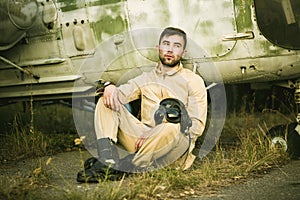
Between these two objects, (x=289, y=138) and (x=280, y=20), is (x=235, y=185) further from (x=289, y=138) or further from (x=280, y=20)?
(x=280, y=20)

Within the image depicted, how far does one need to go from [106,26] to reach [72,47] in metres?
0.57

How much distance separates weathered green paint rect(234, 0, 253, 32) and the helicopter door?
0.06 m

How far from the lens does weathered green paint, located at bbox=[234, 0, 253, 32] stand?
6.11m

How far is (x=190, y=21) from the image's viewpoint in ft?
20.6

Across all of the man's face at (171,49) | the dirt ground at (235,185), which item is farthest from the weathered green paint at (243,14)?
the dirt ground at (235,185)

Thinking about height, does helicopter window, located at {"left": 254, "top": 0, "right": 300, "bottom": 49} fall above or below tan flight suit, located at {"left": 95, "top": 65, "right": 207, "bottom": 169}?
above

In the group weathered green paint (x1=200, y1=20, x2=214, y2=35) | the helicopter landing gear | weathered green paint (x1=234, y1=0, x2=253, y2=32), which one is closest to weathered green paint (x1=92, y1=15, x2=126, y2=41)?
weathered green paint (x1=200, y1=20, x2=214, y2=35)

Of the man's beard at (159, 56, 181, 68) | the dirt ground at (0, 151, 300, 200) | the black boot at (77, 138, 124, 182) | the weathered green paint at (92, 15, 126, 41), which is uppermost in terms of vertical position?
the weathered green paint at (92, 15, 126, 41)

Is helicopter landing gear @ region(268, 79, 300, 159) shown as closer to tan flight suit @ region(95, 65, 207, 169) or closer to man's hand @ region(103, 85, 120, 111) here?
tan flight suit @ region(95, 65, 207, 169)

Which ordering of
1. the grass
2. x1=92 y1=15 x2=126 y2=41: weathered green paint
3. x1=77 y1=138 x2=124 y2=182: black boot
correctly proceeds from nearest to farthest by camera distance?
the grass, x1=77 y1=138 x2=124 y2=182: black boot, x1=92 y1=15 x2=126 y2=41: weathered green paint

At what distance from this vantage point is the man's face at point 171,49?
5.64 metres

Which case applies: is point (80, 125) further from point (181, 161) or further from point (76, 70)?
point (181, 161)

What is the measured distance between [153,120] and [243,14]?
1.59 metres

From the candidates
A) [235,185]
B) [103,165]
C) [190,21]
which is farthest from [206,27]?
[103,165]
